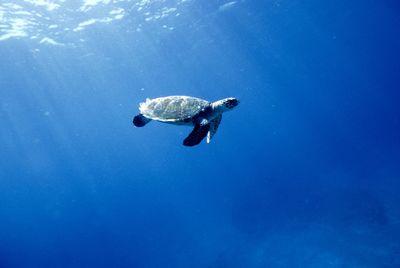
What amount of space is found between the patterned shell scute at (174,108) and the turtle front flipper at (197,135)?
1.23 feet

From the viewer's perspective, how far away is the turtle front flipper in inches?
186

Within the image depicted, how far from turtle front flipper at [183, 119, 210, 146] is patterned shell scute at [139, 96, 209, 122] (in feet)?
1.23

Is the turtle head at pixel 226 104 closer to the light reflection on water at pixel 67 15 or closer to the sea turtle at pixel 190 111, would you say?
the sea turtle at pixel 190 111

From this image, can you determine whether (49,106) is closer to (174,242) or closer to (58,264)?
(58,264)

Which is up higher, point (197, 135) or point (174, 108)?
point (174, 108)

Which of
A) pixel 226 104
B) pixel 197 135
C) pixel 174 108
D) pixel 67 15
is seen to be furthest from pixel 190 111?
pixel 67 15

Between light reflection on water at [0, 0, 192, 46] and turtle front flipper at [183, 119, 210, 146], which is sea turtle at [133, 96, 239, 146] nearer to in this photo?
turtle front flipper at [183, 119, 210, 146]

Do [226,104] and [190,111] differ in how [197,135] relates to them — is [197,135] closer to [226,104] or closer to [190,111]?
[190,111]

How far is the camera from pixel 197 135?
4.84m

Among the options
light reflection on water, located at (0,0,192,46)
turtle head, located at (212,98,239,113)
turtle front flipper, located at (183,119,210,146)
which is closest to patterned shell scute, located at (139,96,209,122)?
turtle head, located at (212,98,239,113)

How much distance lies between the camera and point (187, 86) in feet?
177

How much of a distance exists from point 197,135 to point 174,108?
1.18m

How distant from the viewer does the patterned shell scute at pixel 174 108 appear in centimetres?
550

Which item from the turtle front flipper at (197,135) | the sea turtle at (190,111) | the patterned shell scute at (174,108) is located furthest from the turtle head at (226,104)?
the turtle front flipper at (197,135)
